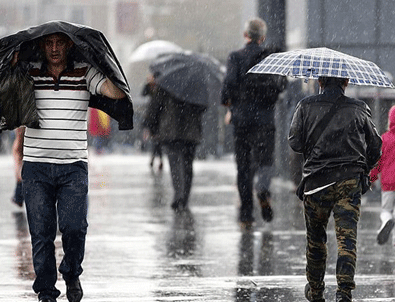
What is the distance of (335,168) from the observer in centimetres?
700

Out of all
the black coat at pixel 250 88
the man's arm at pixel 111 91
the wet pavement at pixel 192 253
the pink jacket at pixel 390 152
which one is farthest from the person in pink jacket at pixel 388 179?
the man's arm at pixel 111 91

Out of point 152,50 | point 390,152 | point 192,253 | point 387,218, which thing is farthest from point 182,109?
point 152,50

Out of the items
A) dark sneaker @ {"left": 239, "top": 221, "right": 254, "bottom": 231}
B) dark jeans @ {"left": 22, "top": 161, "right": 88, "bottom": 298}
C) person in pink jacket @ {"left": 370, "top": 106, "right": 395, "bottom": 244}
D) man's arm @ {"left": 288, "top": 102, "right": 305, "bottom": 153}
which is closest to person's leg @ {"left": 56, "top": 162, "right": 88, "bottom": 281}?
dark jeans @ {"left": 22, "top": 161, "right": 88, "bottom": 298}

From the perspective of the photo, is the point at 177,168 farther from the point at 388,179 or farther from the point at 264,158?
the point at 388,179

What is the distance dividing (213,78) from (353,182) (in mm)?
6692

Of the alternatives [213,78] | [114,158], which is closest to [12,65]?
[213,78]

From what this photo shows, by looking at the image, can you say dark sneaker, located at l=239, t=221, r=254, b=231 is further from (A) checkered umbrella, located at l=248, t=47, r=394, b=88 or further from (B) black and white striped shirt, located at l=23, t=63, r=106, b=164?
(B) black and white striped shirt, located at l=23, t=63, r=106, b=164

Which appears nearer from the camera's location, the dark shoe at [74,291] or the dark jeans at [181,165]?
the dark shoe at [74,291]

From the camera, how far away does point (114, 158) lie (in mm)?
26859

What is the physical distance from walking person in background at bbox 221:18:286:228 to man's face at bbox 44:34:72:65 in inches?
195

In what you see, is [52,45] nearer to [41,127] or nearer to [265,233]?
[41,127]

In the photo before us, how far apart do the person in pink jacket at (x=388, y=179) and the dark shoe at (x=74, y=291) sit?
3.44 metres

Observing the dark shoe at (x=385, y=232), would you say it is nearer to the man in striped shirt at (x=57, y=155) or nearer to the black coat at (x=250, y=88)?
the black coat at (x=250, y=88)

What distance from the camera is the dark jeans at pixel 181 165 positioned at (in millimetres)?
13422
